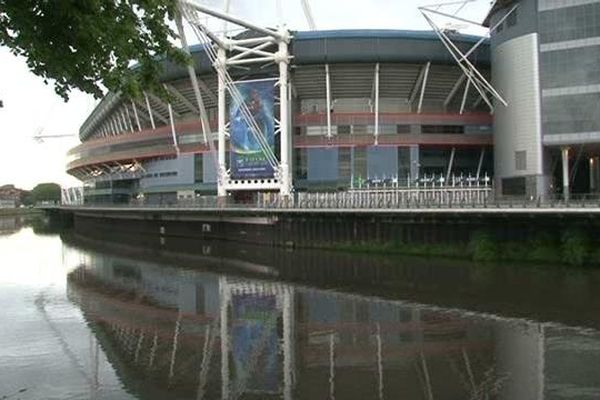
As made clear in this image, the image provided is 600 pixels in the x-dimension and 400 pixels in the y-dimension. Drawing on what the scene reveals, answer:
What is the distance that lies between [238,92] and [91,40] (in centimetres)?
7068

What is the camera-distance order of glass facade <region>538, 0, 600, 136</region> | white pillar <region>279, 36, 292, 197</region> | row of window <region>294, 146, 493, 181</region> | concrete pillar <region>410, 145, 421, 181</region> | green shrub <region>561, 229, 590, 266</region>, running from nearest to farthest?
green shrub <region>561, 229, 590, 266</region> < glass facade <region>538, 0, 600, 136</region> < white pillar <region>279, 36, 292, 197</region> < row of window <region>294, 146, 493, 181</region> < concrete pillar <region>410, 145, 421, 181</region>

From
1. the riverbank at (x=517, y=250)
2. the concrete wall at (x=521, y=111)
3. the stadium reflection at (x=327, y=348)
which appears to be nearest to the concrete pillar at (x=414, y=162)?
the concrete wall at (x=521, y=111)

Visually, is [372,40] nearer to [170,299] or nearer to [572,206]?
[572,206]

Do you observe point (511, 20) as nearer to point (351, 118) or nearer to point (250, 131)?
point (351, 118)

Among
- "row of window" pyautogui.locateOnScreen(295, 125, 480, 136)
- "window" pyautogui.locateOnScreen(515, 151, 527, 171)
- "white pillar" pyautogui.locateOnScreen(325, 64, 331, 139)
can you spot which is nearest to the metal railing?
"window" pyautogui.locateOnScreen(515, 151, 527, 171)

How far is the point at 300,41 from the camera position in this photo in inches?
3189

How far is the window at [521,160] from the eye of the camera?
66.8 m

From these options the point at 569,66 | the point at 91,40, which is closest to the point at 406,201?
the point at 569,66

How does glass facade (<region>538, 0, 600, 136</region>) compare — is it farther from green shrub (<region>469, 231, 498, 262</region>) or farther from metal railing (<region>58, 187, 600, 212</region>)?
green shrub (<region>469, 231, 498, 262</region>)

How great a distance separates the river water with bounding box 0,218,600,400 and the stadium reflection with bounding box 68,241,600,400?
3.1 inches

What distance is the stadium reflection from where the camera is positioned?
60.6ft

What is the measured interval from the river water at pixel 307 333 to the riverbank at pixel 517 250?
2.18 m

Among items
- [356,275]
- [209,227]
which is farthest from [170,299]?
[209,227]

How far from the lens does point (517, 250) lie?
50.0 meters
